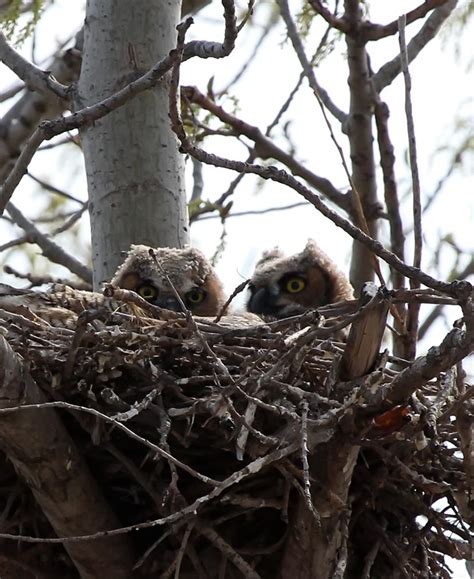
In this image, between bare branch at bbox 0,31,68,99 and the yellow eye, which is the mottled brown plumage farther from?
bare branch at bbox 0,31,68,99

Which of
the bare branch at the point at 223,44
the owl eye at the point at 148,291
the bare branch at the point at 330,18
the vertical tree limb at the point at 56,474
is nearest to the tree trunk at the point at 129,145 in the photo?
the owl eye at the point at 148,291

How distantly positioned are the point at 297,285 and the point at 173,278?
754mm

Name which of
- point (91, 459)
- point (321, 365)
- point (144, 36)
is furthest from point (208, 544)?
point (144, 36)

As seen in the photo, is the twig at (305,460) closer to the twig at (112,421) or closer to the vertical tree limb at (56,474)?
the twig at (112,421)

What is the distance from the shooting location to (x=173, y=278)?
4562mm

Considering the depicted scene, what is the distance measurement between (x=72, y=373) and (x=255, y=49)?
3616 millimetres

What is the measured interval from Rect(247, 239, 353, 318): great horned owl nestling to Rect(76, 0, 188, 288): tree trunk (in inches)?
26.4

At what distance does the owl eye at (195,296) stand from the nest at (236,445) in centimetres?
137

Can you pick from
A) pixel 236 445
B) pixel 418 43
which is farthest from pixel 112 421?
pixel 418 43

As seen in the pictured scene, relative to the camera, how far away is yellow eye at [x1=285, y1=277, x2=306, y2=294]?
505 centimetres

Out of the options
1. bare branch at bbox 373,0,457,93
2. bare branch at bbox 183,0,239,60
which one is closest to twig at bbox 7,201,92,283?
bare branch at bbox 373,0,457,93

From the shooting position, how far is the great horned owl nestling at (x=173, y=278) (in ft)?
14.4

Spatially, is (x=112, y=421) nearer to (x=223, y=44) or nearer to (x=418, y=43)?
(x=223, y=44)

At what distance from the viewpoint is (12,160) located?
5.36 metres
